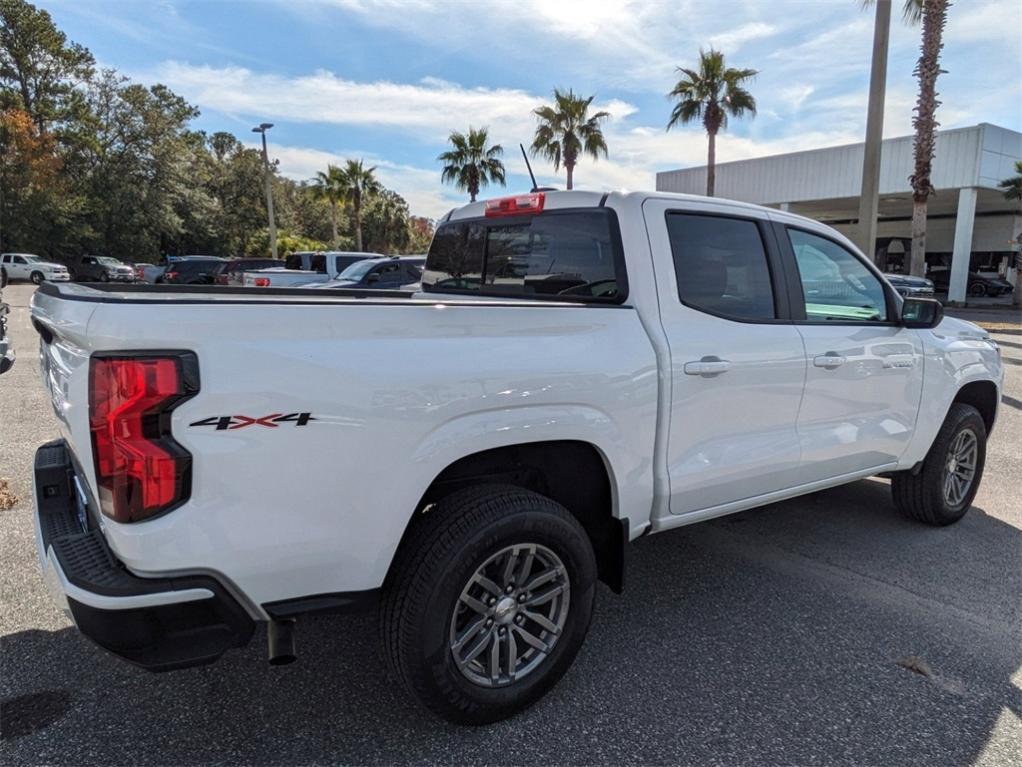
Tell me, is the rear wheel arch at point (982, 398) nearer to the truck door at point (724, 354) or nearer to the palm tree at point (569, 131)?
the truck door at point (724, 354)

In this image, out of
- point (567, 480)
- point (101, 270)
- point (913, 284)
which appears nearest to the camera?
point (567, 480)

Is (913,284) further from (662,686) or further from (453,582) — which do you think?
(453,582)

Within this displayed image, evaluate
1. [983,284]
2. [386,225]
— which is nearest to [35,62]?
[386,225]

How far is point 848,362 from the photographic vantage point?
351 centimetres

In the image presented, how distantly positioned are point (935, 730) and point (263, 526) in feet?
8.09

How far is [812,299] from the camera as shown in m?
3.54

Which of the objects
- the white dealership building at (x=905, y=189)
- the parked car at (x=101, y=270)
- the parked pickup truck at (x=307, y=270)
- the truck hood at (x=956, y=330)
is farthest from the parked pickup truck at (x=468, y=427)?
the parked car at (x=101, y=270)

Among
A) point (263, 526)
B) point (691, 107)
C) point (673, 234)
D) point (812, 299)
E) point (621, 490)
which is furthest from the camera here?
point (691, 107)

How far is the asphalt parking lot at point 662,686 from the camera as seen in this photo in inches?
91.7

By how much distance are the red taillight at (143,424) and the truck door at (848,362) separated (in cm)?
276

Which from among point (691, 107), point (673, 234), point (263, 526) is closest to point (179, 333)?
point (263, 526)

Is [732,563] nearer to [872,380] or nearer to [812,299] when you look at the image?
[872,380]

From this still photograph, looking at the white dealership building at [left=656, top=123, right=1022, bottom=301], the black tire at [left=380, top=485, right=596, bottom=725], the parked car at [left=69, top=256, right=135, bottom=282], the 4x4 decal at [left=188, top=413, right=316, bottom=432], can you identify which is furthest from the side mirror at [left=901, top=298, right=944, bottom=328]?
the parked car at [left=69, top=256, right=135, bottom=282]

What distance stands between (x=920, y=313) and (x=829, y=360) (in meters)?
0.89
